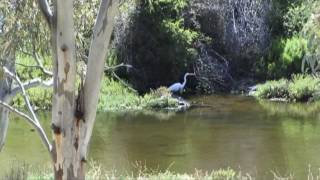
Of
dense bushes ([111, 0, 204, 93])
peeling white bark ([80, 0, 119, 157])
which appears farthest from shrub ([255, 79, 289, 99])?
peeling white bark ([80, 0, 119, 157])

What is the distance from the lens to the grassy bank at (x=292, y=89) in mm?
21144

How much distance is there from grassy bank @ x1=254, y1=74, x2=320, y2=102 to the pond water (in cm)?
93

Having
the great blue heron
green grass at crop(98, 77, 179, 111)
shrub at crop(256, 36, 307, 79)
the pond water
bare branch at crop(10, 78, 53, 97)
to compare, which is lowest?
the pond water

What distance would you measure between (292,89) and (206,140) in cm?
719

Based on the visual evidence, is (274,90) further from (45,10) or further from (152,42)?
(45,10)

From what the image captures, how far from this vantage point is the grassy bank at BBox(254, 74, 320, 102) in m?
21.1

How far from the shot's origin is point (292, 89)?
21.6m

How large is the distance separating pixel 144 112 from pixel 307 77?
5682mm

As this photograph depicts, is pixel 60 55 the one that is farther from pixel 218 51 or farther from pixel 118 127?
pixel 218 51

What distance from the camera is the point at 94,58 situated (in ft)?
18.1

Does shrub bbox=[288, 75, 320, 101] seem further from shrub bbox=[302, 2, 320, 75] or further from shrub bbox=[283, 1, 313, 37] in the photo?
shrub bbox=[302, 2, 320, 75]

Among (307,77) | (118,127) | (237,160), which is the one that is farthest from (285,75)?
(237,160)

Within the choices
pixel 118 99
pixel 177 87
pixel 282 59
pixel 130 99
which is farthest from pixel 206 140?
pixel 282 59

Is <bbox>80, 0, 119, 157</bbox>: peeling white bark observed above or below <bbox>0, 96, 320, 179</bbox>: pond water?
above
